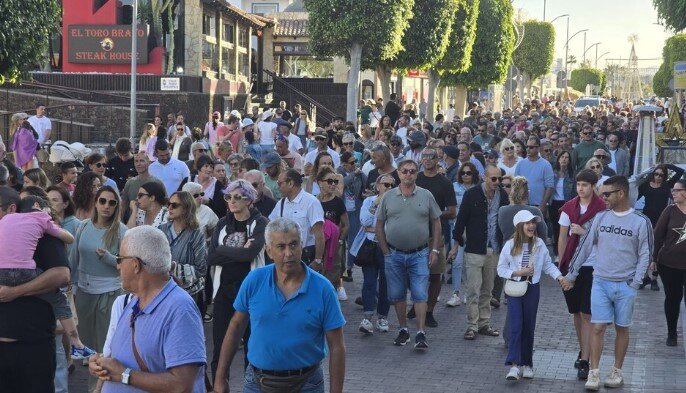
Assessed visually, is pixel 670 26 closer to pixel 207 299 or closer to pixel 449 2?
pixel 449 2

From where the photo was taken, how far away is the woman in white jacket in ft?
32.4

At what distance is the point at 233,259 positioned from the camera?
28.5ft

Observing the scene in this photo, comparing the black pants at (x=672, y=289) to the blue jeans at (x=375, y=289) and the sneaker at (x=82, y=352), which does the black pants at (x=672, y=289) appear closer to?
the blue jeans at (x=375, y=289)

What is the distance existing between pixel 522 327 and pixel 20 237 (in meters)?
4.70

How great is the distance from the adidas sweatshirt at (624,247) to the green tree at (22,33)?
31.8 feet

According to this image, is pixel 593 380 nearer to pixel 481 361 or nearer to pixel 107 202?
pixel 481 361

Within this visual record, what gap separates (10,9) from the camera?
1609 centimetres

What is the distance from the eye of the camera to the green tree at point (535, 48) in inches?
3174

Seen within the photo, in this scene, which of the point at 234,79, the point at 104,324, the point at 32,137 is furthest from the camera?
the point at 234,79

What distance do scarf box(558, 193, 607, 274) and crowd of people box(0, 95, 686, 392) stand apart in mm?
14

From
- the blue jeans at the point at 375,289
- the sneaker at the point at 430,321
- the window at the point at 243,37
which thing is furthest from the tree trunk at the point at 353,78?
the blue jeans at the point at 375,289

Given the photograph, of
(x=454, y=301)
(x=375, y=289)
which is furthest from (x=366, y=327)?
(x=454, y=301)

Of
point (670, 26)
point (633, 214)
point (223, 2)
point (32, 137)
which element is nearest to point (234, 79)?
point (223, 2)

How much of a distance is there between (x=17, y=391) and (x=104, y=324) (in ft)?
6.55
